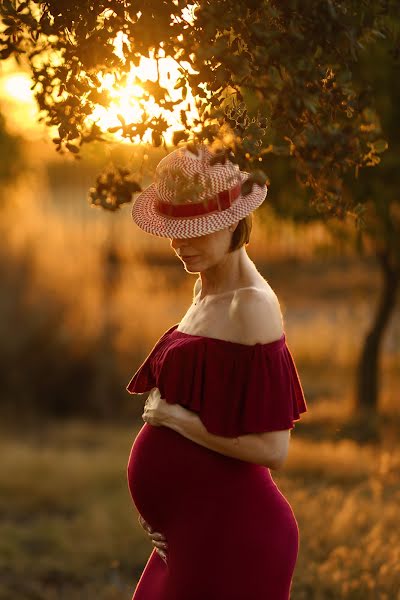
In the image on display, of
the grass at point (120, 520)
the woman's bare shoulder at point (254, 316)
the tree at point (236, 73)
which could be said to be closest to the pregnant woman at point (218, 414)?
the woman's bare shoulder at point (254, 316)

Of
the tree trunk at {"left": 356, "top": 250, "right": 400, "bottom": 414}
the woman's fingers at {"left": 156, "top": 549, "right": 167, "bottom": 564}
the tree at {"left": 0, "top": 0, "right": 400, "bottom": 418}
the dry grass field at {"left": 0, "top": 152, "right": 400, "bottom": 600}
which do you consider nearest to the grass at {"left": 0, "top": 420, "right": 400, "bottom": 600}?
the dry grass field at {"left": 0, "top": 152, "right": 400, "bottom": 600}

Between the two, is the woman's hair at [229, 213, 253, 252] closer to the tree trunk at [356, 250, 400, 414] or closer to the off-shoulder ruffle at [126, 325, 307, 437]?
the off-shoulder ruffle at [126, 325, 307, 437]

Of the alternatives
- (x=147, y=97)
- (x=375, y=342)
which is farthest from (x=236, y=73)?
(x=375, y=342)

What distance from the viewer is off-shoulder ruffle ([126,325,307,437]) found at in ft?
10.3

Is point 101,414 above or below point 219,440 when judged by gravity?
below

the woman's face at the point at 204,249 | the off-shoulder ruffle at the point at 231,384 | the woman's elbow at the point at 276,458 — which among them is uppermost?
A: the woman's face at the point at 204,249

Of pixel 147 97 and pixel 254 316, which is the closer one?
pixel 147 97

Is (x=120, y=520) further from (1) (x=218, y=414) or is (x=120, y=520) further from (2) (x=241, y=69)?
(2) (x=241, y=69)

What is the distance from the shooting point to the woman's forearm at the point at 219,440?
3.15 meters

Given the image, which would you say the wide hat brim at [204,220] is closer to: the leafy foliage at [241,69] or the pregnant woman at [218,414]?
the pregnant woman at [218,414]

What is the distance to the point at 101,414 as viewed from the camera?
12.3m

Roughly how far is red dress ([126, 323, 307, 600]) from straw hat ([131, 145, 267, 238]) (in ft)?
1.20

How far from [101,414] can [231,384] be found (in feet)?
30.5

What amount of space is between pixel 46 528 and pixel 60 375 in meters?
4.41
